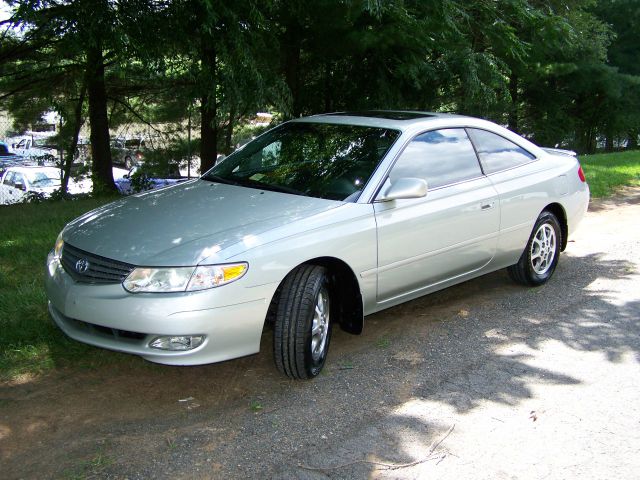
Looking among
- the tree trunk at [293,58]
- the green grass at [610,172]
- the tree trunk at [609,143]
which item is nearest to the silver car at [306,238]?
the tree trunk at [293,58]

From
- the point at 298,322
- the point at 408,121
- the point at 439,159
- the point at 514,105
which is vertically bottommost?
the point at 298,322

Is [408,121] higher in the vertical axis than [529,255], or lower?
higher

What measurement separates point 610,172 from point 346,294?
10.3 m

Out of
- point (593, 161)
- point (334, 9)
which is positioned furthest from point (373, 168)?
point (593, 161)

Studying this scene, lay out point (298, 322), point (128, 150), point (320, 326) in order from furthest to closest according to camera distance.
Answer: point (128, 150) → point (320, 326) → point (298, 322)

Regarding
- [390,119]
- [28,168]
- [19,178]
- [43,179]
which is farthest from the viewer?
[28,168]

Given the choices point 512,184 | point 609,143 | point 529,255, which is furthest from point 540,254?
point 609,143

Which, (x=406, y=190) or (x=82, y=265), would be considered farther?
(x=406, y=190)

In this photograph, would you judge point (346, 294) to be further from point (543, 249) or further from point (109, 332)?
point (543, 249)

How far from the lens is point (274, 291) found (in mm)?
3986

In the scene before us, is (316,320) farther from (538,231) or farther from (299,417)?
(538,231)

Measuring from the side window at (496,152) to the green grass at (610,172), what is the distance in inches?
217

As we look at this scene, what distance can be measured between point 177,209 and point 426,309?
2.27 metres

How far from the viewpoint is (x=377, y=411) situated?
391 cm
